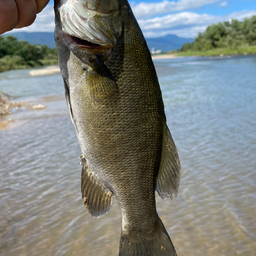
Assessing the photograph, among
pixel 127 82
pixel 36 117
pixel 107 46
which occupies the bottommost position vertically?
pixel 36 117

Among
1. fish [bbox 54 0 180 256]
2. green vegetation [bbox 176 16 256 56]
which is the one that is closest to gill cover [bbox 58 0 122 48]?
fish [bbox 54 0 180 256]

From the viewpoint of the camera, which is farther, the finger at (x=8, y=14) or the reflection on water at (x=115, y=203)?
the reflection on water at (x=115, y=203)

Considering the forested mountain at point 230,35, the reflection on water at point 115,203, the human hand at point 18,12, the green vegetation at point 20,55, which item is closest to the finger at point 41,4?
the human hand at point 18,12

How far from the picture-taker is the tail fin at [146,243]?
221cm

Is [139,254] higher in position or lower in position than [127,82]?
lower

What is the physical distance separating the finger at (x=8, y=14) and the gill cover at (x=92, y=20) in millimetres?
262

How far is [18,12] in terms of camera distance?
162 cm

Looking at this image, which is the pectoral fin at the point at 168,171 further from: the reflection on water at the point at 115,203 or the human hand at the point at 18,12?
the reflection on water at the point at 115,203

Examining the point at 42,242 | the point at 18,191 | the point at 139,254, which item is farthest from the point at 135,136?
the point at 18,191

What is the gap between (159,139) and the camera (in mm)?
2066

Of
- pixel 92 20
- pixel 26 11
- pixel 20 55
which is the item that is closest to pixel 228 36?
pixel 20 55

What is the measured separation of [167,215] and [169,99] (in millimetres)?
9086

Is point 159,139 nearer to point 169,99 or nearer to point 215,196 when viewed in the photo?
point 215,196

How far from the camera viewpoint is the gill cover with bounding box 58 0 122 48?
1687mm
